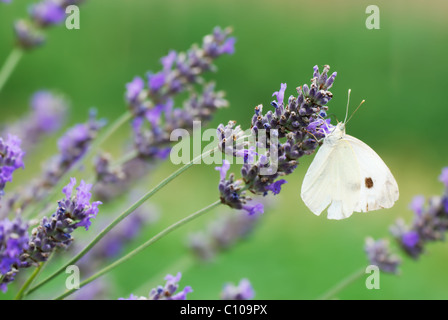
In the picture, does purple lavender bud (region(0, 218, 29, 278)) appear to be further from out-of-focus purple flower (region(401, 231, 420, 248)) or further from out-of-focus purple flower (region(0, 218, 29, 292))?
out-of-focus purple flower (region(401, 231, 420, 248))

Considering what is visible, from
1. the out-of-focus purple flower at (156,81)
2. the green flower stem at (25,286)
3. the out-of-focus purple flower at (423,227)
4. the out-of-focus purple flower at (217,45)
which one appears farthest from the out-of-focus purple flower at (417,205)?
the green flower stem at (25,286)

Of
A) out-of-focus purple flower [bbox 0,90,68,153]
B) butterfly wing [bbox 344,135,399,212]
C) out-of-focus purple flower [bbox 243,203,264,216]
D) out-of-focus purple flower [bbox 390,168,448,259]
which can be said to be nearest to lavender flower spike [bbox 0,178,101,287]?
out-of-focus purple flower [bbox 243,203,264,216]

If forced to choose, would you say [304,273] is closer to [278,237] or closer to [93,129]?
[278,237]

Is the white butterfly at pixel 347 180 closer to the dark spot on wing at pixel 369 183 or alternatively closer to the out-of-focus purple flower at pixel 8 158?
the dark spot on wing at pixel 369 183

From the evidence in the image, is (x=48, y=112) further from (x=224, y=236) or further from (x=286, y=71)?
(x=286, y=71)
